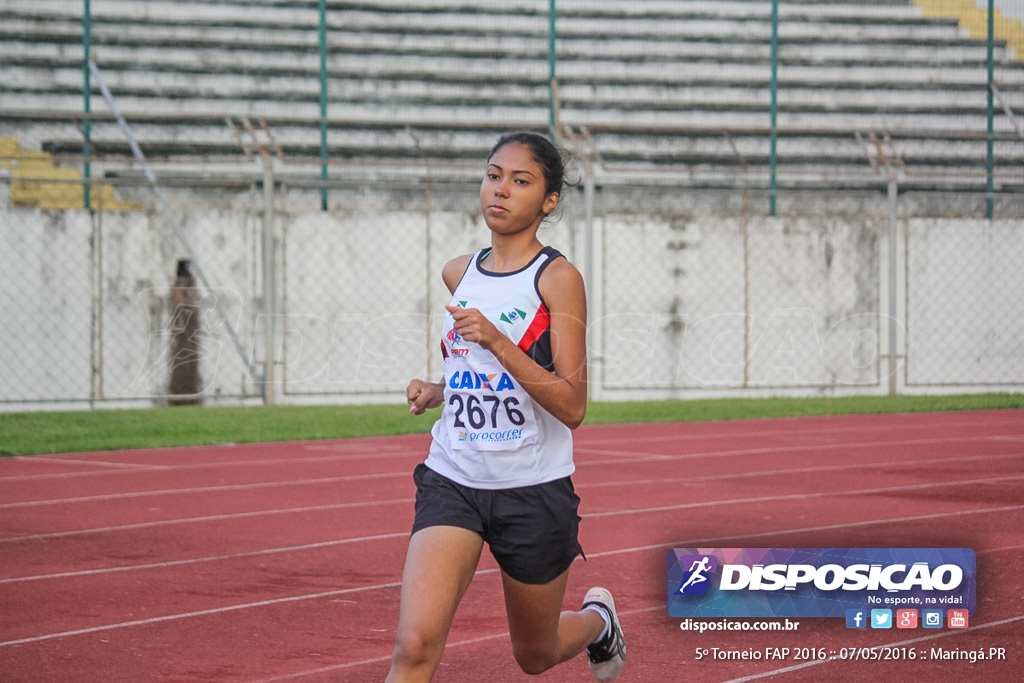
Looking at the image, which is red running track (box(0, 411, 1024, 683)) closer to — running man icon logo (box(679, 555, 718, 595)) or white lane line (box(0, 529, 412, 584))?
white lane line (box(0, 529, 412, 584))

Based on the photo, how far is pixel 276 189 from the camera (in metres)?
17.0

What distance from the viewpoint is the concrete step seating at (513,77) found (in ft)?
60.8

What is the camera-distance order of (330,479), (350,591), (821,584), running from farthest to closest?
(330,479), (350,591), (821,584)

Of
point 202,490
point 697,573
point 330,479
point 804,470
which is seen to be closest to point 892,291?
point 804,470

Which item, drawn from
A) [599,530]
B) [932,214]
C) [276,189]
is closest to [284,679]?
[599,530]

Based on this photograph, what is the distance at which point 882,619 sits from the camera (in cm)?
515

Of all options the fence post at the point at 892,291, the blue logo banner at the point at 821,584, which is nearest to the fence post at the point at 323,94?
the fence post at the point at 892,291

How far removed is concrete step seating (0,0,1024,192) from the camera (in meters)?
18.5

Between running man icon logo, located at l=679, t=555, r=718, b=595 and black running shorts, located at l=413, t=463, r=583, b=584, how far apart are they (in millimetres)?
1809

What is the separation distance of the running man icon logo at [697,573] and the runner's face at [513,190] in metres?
2.08

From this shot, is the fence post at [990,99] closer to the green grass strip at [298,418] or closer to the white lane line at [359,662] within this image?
the green grass strip at [298,418]

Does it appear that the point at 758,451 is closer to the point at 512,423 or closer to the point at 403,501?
the point at 403,501

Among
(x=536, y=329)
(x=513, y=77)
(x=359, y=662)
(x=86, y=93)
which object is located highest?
(x=513, y=77)

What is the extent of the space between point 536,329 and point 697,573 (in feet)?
7.17
